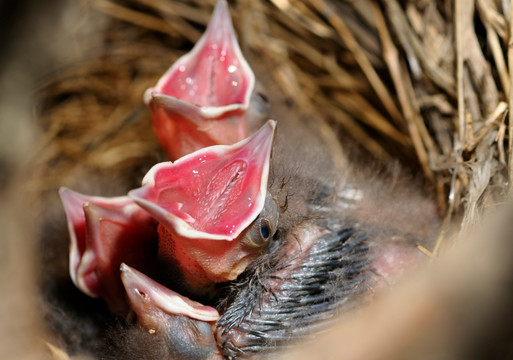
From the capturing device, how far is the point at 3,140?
3.98 ft

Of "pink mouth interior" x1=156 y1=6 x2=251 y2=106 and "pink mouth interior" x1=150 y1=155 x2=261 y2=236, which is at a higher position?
"pink mouth interior" x1=156 y1=6 x2=251 y2=106

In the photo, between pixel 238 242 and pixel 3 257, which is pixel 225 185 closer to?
pixel 238 242

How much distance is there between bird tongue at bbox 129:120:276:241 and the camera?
0.83 metres

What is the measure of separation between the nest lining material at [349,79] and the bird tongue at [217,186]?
1.34 ft

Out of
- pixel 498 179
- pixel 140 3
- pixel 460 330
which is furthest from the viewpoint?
pixel 140 3

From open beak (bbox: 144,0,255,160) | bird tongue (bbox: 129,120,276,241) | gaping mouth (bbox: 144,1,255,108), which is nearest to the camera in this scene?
bird tongue (bbox: 129,120,276,241)

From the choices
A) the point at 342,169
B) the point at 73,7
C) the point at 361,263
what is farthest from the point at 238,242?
the point at 73,7

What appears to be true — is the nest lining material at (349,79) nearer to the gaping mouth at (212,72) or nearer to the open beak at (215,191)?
the gaping mouth at (212,72)

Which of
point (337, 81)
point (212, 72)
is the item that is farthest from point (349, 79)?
point (212, 72)

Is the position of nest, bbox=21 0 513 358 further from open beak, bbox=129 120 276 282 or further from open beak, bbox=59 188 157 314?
open beak, bbox=129 120 276 282

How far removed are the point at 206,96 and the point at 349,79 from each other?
53 cm

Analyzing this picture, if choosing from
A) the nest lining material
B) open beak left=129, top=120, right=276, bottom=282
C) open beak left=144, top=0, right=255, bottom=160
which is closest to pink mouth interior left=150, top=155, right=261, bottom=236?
open beak left=129, top=120, right=276, bottom=282

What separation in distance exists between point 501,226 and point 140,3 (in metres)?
1.35

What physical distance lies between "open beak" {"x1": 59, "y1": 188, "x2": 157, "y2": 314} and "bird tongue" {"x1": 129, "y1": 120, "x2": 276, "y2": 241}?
0.23 metres
